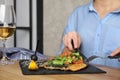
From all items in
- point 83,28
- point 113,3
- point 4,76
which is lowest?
point 4,76

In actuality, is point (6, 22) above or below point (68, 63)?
above

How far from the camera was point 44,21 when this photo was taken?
7.70 feet

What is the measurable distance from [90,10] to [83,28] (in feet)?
0.32

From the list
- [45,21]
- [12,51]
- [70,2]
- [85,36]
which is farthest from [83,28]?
[45,21]

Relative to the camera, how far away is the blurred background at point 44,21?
2.19 m

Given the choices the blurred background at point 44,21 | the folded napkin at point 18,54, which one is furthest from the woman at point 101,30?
the blurred background at point 44,21

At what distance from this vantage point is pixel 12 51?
103cm

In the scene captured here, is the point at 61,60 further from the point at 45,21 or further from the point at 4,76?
the point at 45,21

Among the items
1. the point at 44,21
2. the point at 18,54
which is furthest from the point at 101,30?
the point at 44,21

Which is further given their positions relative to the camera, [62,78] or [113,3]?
[113,3]

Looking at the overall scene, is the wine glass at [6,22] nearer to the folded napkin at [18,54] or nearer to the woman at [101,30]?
the folded napkin at [18,54]

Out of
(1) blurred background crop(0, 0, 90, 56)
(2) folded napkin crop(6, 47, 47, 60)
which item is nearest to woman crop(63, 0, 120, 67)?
(2) folded napkin crop(6, 47, 47, 60)

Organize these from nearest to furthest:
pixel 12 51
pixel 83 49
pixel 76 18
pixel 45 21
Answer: pixel 12 51 < pixel 83 49 < pixel 76 18 < pixel 45 21

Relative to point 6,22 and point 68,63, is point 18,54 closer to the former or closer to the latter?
point 6,22
